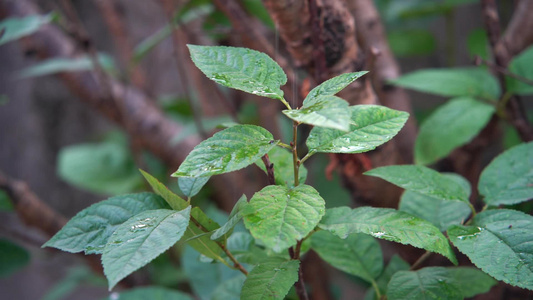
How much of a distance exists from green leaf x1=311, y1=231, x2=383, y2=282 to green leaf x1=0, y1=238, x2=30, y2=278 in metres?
0.63

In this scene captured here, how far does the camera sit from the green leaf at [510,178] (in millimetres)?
489

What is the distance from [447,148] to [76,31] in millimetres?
821

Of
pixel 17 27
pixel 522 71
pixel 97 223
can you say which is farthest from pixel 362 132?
pixel 17 27

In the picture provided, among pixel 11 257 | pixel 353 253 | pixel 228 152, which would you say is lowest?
pixel 11 257

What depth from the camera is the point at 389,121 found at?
0.42 metres

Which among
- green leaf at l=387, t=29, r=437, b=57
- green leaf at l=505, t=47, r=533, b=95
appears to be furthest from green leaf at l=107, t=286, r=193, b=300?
green leaf at l=387, t=29, r=437, b=57

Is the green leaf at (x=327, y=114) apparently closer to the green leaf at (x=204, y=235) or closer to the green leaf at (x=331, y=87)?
the green leaf at (x=331, y=87)

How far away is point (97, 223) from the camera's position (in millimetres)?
421

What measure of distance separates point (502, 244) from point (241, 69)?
30cm

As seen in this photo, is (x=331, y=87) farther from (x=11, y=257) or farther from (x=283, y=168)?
(x=11, y=257)

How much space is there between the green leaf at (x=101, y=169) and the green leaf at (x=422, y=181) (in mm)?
1054

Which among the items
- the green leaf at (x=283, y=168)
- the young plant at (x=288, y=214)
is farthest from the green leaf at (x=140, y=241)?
the green leaf at (x=283, y=168)

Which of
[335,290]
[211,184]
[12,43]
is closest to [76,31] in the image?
[211,184]

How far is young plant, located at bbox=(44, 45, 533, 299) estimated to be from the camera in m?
0.35
